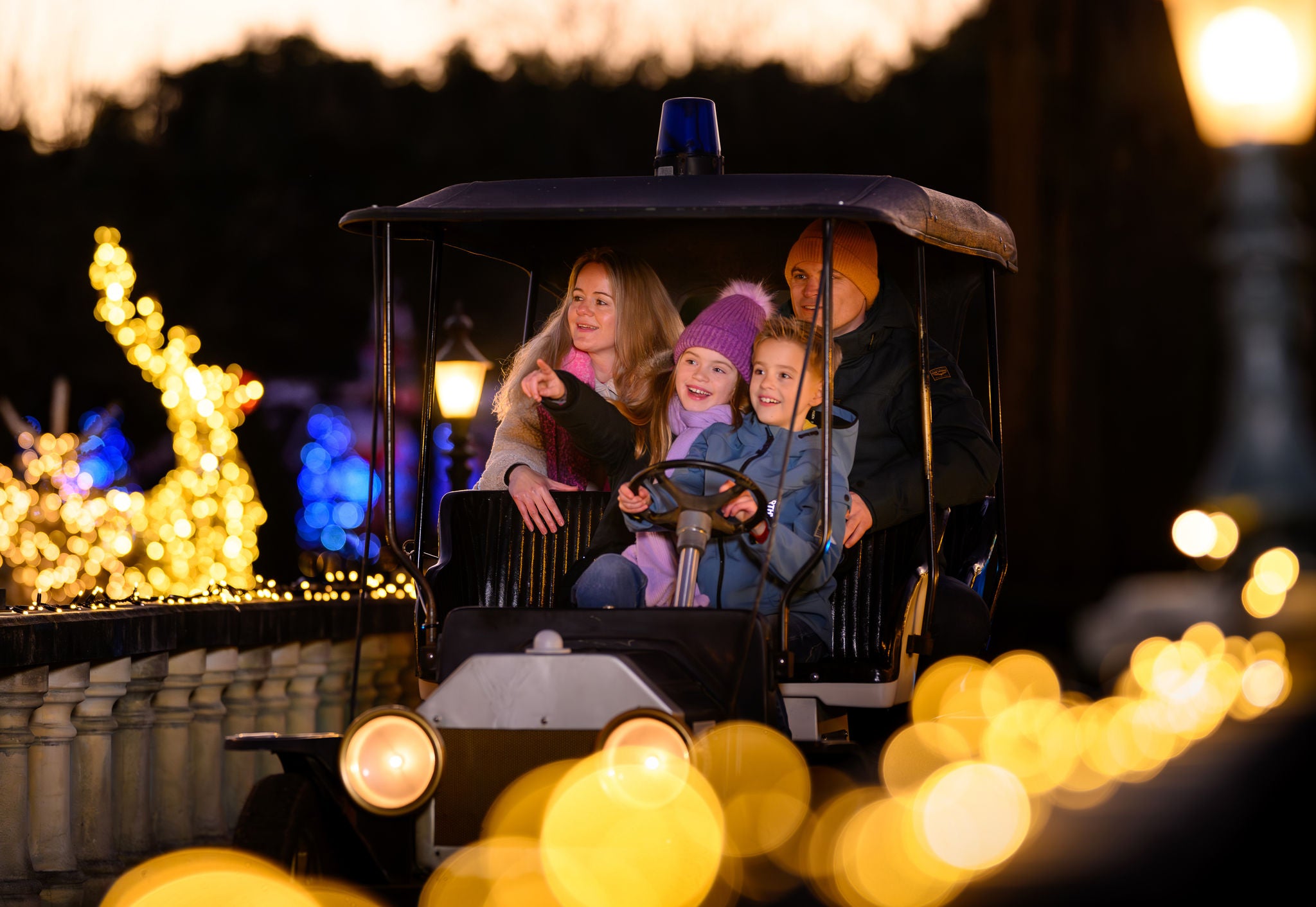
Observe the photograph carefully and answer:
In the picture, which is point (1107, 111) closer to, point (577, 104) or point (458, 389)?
point (577, 104)

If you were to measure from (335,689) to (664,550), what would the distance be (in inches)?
139

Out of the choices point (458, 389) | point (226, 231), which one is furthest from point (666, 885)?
point (226, 231)

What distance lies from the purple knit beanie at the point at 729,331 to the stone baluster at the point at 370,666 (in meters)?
3.69

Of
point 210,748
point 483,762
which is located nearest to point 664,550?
point 483,762

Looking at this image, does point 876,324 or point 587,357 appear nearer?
point 876,324

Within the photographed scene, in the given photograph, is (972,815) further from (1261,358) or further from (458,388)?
(1261,358)

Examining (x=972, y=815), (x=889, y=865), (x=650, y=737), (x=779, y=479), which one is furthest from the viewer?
(x=972, y=815)

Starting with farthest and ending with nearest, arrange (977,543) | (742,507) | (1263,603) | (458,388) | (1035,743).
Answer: (1263,603)
(1035,743)
(458,388)
(977,543)
(742,507)

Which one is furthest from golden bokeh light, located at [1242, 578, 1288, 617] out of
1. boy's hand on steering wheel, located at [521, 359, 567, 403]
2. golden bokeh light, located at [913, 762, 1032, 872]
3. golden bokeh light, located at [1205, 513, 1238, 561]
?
boy's hand on steering wheel, located at [521, 359, 567, 403]

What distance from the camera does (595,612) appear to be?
6355 millimetres

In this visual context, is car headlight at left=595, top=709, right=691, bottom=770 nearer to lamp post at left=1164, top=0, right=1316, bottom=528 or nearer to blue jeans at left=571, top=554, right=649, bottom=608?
blue jeans at left=571, top=554, right=649, bottom=608

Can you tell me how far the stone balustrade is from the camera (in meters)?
7.08

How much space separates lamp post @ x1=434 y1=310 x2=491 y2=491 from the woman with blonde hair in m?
3.90

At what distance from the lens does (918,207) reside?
7.02m
